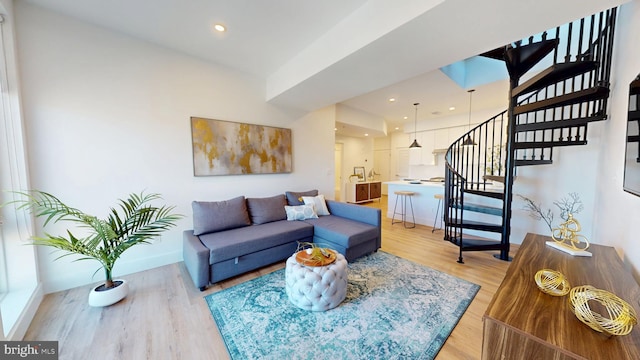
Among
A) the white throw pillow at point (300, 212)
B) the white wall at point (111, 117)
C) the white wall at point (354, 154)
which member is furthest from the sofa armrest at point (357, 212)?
the white wall at point (354, 154)

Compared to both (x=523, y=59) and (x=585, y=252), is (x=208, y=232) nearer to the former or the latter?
(x=585, y=252)

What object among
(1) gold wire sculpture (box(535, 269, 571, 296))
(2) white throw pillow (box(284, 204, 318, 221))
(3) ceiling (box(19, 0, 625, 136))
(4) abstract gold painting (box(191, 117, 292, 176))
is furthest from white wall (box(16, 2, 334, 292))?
(1) gold wire sculpture (box(535, 269, 571, 296))

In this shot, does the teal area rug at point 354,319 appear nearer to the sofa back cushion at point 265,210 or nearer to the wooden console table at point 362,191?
the sofa back cushion at point 265,210

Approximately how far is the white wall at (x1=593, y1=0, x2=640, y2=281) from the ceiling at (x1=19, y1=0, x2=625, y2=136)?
0.65 m

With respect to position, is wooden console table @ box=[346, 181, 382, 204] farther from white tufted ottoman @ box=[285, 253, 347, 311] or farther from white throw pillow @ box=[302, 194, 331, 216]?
white tufted ottoman @ box=[285, 253, 347, 311]

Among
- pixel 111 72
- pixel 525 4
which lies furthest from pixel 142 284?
pixel 525 4

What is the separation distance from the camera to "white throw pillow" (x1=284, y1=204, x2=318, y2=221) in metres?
3.32

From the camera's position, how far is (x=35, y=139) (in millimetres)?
2082

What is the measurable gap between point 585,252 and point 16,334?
4.13 m

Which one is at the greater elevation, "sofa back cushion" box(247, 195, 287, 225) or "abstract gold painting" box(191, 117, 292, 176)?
"abstract gold painting" box(191, 117, 292, 176)

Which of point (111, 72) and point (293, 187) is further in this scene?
point (293, 187)

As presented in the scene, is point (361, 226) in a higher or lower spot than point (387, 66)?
lower

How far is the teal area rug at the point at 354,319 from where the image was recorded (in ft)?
4.97

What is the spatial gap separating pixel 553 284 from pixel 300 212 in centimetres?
272
